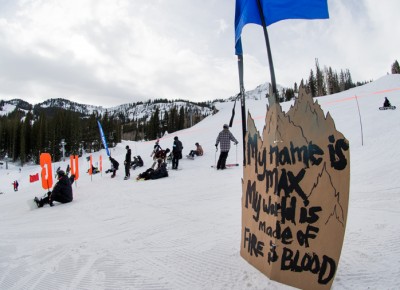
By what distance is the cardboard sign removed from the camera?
7.74 ft

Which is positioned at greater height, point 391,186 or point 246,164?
A: point 246,164

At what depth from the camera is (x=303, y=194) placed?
8.05 ft

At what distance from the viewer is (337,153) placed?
7.66 ft

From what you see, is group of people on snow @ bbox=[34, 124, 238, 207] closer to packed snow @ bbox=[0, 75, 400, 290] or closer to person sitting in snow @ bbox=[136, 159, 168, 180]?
person sitting in snow @ bbox=[136, 159, 168, 180]

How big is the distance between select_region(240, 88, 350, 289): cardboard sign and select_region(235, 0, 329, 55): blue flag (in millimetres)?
1538

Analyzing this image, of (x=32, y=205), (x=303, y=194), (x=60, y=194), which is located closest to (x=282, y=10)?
(x=303, y=194)

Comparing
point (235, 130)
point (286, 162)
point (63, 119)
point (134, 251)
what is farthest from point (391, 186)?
point (63, 119)

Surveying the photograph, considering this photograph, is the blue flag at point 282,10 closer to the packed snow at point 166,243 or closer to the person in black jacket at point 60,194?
the packed snow at point 166,243

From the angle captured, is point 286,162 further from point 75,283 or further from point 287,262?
point 75,283

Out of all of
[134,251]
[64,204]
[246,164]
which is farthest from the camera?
[64,204]

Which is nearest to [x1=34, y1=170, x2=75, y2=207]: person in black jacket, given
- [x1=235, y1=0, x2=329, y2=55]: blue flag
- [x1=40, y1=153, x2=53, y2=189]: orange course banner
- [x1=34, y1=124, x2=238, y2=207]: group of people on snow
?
[x1=34, y1=124, x2=238, y2=207]: group of people on snow

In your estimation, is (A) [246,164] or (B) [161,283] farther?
(A) [246,164]

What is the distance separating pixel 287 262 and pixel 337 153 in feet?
3.64

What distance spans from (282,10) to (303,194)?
251cm
